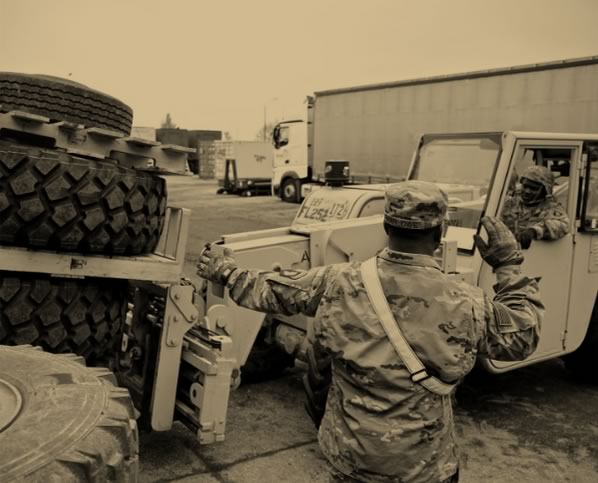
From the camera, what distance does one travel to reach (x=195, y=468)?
4.13 meters

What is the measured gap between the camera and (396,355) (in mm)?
2350

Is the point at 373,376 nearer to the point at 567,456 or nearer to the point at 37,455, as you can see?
the point at 37,455

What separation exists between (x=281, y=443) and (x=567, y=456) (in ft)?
6.16

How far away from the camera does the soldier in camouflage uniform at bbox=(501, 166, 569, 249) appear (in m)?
5.16

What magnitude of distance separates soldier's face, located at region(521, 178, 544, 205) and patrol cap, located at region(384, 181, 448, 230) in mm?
3067

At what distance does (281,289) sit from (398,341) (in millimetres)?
568

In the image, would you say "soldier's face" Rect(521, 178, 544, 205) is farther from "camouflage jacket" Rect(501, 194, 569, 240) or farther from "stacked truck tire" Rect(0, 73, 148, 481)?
"stacked truck tire" Rect(0, 73, 148, 481)

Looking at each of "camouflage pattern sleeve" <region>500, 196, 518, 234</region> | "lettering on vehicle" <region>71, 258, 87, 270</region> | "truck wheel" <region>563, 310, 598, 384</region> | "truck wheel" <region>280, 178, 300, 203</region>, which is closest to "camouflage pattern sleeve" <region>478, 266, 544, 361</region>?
"lettering on vehicle" <region>71, 258, 87, 270</region>

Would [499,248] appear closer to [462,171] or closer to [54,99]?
[54,99]

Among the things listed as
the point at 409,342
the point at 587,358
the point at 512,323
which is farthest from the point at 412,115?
the point at 409,342

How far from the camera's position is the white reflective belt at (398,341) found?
7.66 feet

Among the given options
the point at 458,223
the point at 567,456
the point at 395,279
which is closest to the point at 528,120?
the point at 458,223

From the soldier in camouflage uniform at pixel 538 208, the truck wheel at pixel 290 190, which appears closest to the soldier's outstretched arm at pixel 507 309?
the soldier in camouflage uniform at pixel 538 208

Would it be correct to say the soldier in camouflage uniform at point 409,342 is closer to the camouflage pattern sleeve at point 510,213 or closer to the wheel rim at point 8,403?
the wheel rim at point 8,403
